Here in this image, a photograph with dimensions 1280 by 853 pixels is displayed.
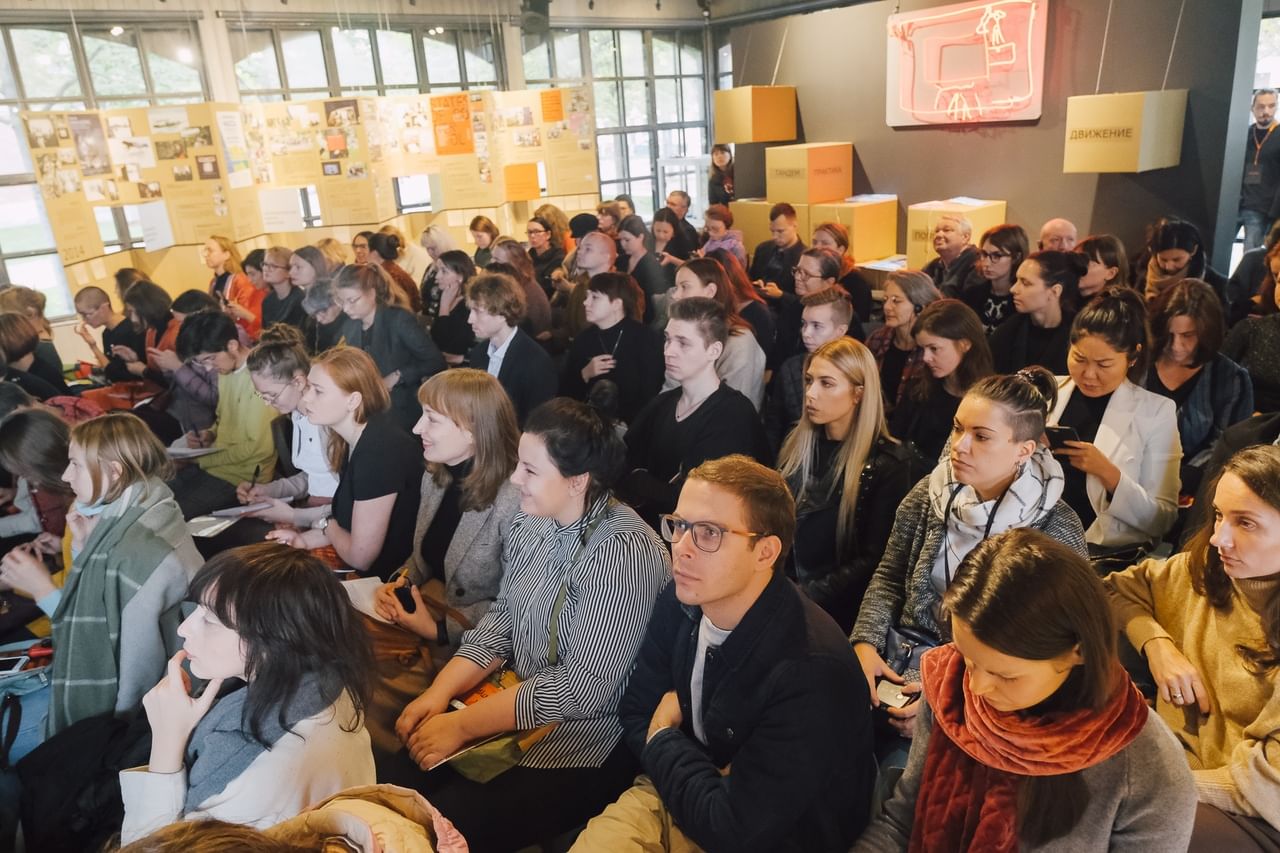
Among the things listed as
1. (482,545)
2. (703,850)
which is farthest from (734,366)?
(703,850)

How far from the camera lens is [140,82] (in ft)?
26.3

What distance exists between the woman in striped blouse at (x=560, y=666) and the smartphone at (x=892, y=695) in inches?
26.5

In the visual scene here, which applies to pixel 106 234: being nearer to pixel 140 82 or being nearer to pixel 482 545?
pixel 140 82

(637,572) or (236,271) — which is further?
(236,271)

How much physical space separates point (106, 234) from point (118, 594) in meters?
6.98

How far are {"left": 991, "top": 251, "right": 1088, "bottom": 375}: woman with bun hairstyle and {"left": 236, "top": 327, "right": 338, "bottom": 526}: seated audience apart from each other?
3296mm

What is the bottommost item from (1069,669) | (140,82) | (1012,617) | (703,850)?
(703,850)

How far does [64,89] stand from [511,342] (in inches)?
246

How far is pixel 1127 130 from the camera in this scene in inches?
229

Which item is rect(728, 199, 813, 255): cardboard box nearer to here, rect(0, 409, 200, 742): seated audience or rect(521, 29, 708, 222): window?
rect(521, 29, 708, 222): window

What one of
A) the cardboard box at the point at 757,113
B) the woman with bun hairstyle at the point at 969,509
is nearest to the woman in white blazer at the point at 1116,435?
the woman with bun hairstyle at the point at 969,509

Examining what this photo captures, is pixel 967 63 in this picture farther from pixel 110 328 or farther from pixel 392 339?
pixel 110 328

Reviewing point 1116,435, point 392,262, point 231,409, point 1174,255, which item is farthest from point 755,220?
point 1116,435

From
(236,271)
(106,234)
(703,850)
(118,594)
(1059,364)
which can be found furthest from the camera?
(106,234)
